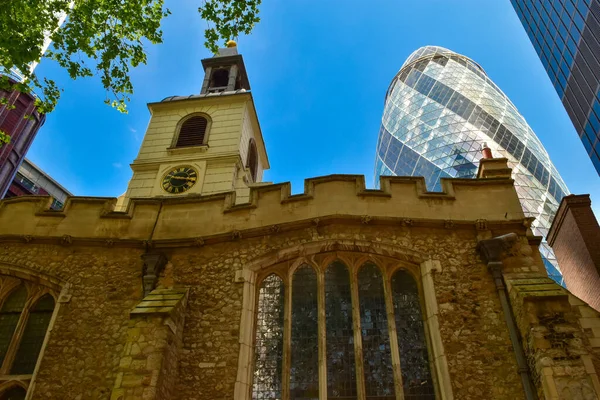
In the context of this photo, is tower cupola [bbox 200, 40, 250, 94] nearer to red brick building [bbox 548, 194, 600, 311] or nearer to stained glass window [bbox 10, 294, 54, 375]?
red brick building [bbox 548, 194, 600, 311]

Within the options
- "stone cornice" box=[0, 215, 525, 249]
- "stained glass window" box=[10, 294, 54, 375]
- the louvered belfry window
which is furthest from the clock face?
"stained glass window" box=[10, 294, 54, 375]

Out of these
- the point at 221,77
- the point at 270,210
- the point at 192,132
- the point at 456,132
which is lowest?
the point at 270,210

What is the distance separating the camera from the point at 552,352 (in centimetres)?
627

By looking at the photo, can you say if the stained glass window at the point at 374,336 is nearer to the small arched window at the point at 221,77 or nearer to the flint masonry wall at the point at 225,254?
the flint masonry wall at the point at 225,254

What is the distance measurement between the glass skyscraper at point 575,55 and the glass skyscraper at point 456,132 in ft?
57.2

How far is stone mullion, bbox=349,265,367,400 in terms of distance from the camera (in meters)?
7.01

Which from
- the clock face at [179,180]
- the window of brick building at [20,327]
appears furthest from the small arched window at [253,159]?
the window of brick building at [20,327]

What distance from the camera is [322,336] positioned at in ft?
24.9

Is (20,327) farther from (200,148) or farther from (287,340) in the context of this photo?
(200,148)

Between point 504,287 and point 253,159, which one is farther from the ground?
point 253,159

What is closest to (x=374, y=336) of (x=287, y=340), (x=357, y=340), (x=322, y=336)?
(x=357, y=340)

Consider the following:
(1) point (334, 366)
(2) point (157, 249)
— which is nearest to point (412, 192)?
(1) point (334, 366)

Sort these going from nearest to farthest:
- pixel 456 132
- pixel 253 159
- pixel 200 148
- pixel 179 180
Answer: pixel 179 180, pixel 200 148, pixel 253 159, pixel 456 132

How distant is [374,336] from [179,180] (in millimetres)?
11232
